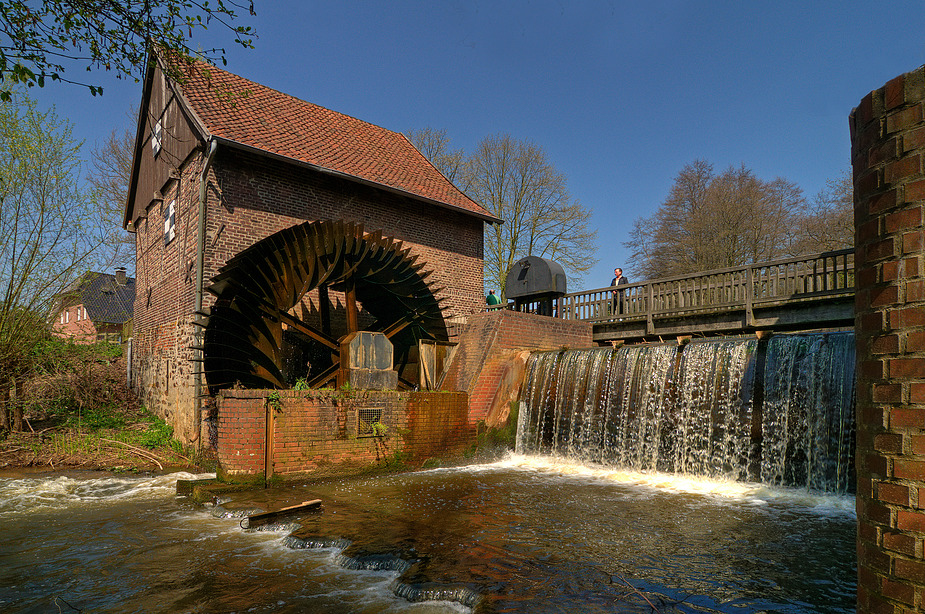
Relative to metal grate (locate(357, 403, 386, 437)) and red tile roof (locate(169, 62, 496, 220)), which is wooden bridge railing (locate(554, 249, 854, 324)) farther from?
metal grate (locate(357, 403, 386, 437))

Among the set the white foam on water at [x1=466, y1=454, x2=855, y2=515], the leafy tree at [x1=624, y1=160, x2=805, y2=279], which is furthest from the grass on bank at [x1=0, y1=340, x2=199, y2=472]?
the leafy tree at [x1=624, y1=160, x2=805, y2=279]

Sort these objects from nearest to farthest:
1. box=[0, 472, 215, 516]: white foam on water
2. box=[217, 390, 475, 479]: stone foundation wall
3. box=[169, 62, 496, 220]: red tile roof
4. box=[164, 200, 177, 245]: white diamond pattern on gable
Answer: box=[0, 472, 215, 516]: white foam on water → box=[217, 390, 475, 479]: stone foundation wall → box=[169, 62, 496, 220]: red tile roof → box=[164, 200, 177, 245]: white diamond pattern on gable

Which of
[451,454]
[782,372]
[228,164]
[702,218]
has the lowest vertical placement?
[451,454]

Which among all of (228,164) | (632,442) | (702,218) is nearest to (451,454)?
(632,442)

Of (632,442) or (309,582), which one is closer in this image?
(309,582)

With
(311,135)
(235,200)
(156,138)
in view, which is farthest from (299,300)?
(156,138)

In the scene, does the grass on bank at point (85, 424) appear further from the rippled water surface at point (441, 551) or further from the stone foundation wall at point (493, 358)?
the stone foundation wall at point (493, 358)

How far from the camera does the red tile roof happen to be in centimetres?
1086

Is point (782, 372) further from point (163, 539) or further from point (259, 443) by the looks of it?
point (163, 539)

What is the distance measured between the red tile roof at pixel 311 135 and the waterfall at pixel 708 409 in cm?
584

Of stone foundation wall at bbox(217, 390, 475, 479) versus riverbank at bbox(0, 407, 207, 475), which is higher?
stone foundation wall at bbox(217, 390, 475, 479)

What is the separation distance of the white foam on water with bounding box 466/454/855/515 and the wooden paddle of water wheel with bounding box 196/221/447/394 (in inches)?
130

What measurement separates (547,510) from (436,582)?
253 centimetres

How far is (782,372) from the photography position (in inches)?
301
